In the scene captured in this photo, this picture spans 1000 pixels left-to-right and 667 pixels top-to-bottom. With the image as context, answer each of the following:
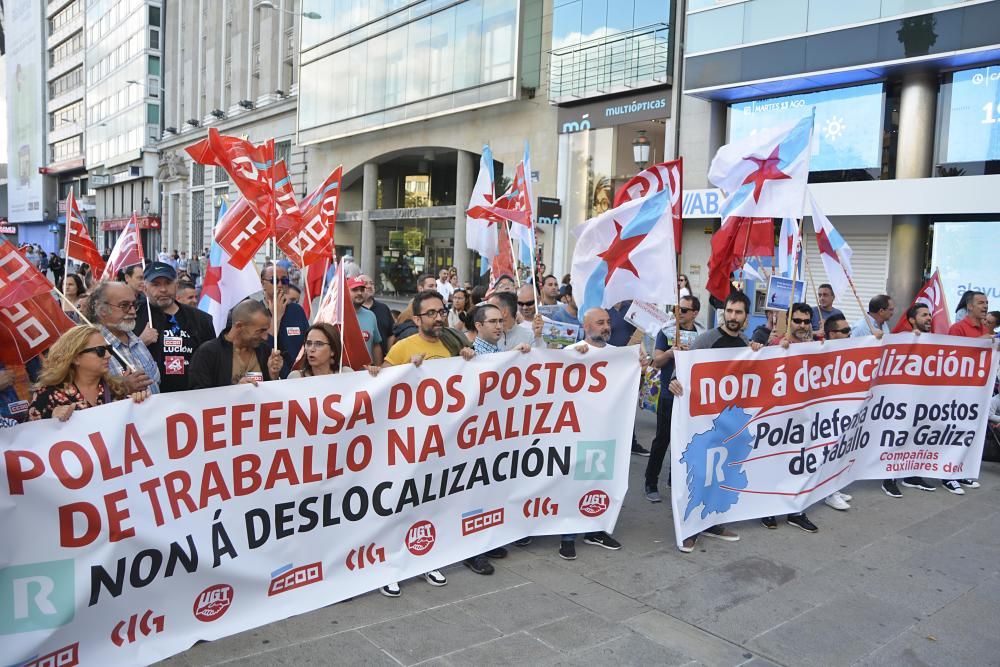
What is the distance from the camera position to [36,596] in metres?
3.13

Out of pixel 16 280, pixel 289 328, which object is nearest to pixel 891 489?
pixel 289 328

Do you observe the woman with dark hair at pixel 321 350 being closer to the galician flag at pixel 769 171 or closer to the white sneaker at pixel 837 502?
the galician flag at pixel 769 171

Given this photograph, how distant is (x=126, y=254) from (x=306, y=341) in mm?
3824

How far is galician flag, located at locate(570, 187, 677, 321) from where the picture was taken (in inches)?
225

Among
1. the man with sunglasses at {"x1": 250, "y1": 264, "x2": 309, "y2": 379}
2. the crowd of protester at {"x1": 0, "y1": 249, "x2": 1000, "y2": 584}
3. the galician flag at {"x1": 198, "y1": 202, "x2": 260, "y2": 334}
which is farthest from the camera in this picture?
the man with sunglasses at {"x1": 250, "y1": 264, "x2": 309, "y2": 379}

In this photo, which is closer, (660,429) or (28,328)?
(28,328)

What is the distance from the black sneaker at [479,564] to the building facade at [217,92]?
30666mm

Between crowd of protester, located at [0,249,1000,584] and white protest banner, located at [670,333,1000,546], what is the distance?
0.18m

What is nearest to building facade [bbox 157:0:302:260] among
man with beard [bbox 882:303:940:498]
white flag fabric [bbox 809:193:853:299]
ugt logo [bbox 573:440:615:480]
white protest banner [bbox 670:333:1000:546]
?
white flag fabric [bbox 809:193:853:299]

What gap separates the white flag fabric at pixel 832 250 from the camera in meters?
7.05

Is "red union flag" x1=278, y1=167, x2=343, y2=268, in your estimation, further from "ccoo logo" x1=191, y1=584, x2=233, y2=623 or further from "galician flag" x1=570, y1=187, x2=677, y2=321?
"ccoo logo" x1=191, y1=584, x2=233, y2=623

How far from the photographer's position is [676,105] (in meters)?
18.8


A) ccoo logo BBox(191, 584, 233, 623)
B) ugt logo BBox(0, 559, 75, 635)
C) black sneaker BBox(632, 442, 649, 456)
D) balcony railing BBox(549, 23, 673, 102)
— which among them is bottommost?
black sneaker BBox(632, 442, 649, 456)

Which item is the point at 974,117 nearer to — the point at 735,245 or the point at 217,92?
the point at 735,245
